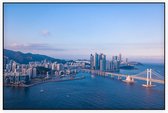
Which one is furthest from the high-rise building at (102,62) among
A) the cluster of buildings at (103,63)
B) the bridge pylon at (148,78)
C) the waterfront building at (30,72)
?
the waterfront building at (30,72)

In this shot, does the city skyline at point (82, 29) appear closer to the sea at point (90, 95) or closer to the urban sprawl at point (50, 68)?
the urban sprawl at point (50, 68)

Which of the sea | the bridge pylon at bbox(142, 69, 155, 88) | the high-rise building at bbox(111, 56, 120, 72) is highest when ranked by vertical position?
the high-rise building at bbox(111, 56, 120, 72)

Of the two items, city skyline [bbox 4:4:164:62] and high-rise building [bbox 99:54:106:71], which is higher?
city skyline [bbox 4:4:164:62]

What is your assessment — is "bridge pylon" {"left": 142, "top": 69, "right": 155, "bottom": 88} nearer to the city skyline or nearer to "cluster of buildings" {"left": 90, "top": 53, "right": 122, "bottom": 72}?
the city skyline

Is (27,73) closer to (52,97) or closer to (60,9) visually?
(52,97)

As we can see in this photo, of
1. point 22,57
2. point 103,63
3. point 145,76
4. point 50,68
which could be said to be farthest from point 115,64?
point 22,57

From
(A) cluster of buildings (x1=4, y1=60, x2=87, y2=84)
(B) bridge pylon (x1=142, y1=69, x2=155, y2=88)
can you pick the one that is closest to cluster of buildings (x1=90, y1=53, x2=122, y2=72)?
(A) cluster of buildings (x1=4, y1=60, x2=87, y2=84)

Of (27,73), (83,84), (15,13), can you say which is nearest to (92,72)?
(83,84)
